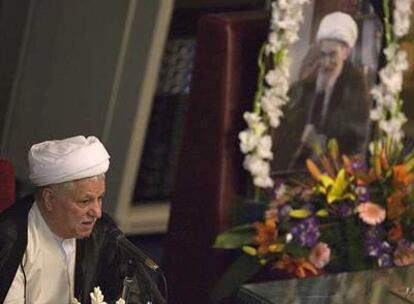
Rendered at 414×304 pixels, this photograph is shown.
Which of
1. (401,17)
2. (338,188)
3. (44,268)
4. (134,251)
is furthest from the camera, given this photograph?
(401,17)

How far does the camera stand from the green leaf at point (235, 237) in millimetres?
5109

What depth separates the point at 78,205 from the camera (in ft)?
12.6

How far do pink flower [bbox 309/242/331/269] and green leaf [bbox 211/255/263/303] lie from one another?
0.19 m

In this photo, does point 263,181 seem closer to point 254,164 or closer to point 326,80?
point 254,164

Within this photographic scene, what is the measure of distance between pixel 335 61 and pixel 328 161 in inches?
14.4

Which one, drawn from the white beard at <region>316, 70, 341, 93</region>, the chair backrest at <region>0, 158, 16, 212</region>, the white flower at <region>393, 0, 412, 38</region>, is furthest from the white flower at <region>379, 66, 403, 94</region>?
the chair backrest at <region>0, 158, 16, 212</region>

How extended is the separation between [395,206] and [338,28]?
2.21 feet

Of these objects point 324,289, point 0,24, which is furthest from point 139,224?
point 324,289

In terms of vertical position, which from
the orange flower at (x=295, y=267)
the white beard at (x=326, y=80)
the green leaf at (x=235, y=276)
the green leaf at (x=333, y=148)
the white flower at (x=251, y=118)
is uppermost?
the white beard at (x=326, y=80)

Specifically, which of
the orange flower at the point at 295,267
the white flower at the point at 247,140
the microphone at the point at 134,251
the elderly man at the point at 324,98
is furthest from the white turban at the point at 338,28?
the microphone at the point at 134,251

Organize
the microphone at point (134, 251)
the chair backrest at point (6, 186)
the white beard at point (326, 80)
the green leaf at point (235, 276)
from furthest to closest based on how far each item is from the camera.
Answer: the white beard at point (326, 80) → the green leaf at point (235, 276) → the chair backrest at point (6, 186) → the microphone at point (134, 251)

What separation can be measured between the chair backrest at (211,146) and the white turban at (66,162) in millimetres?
1238

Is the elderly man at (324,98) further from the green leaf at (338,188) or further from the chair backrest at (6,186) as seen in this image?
the chair backrest at (6,186)

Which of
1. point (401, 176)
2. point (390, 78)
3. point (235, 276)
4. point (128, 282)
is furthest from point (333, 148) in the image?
point (128, 282)
